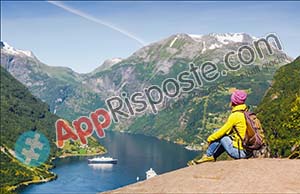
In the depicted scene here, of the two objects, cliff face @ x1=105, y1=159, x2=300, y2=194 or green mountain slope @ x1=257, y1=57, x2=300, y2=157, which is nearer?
cliff face @ x1=105, y1=159, x2=300, y2=194

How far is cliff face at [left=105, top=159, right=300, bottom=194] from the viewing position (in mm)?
11711

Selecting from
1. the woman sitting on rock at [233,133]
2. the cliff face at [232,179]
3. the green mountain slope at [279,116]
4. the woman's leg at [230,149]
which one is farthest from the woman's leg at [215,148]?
the green mountain slope at [279,116]

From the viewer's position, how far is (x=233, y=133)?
13.8m

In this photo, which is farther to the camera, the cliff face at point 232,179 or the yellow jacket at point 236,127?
the yellow jacket at point 236,127

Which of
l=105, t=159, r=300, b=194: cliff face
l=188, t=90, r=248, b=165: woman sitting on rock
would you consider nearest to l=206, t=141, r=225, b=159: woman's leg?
l=188, t=90, r=248, b=165: woman sitting on rock

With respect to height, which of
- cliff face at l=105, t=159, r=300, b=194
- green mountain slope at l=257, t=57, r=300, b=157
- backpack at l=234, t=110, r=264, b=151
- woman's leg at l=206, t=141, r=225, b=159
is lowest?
green mountain slope at l=257, t=57, r=300, b=157

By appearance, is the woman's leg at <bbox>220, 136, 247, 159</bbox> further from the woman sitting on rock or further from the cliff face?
the cliff face

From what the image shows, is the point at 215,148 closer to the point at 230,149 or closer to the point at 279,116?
the point at 230,149

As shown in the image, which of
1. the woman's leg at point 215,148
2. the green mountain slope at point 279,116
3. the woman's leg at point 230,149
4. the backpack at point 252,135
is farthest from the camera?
the green mountain slope at point 279,116

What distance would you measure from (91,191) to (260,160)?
150895mm

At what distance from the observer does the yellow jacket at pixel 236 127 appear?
44.3 ft

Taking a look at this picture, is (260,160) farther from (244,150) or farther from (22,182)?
(22,182)

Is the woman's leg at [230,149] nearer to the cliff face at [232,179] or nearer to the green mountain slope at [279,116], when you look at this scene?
the cliff face at [232,179]

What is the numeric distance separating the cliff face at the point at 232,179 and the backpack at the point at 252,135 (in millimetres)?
491
